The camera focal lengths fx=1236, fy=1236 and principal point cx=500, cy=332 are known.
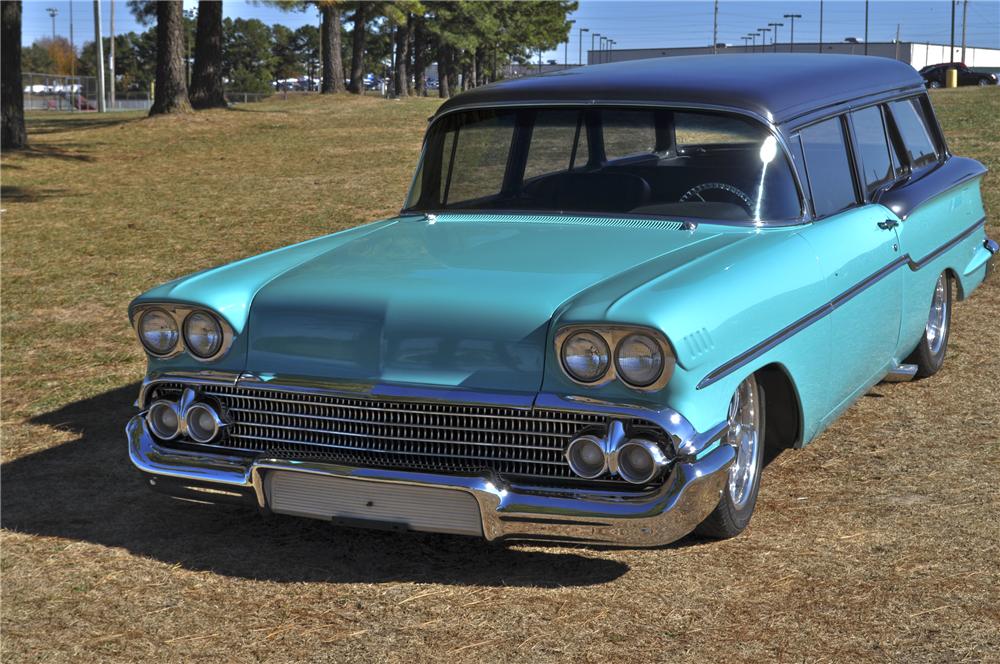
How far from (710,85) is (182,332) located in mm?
2260

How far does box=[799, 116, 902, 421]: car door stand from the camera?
4.67 meters

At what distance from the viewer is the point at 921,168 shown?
6.19m

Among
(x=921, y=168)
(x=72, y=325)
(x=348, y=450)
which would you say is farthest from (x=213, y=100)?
(x=348, y=450)

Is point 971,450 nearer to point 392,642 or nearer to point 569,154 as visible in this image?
point 569,154

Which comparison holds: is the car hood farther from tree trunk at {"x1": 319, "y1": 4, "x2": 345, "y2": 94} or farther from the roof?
tree trunk at {"x1": 319, "y1": 4, "x2": 345, "y2": 94}

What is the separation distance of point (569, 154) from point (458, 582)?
189 cm

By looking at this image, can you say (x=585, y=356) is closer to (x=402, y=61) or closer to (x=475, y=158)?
(x=475, y=158)

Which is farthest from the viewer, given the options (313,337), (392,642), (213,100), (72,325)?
(213,100)

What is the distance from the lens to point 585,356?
3.61m

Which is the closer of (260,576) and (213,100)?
(260,576)

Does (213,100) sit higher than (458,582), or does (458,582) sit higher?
(213,100)

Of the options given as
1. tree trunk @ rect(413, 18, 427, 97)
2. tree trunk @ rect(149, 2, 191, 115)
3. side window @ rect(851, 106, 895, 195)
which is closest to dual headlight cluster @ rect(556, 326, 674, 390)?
side window @ rect(851, 106, 895, 195)

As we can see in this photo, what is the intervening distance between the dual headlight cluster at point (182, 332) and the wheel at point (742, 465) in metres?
1.71

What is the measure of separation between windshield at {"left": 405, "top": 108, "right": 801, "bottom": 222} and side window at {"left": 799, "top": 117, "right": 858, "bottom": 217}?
196mm
